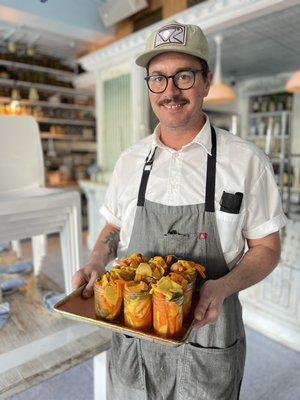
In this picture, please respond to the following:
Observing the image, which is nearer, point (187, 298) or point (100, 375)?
point (187, 298)

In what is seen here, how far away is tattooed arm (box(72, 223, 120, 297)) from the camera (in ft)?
3.27

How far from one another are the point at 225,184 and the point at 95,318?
1.80ft

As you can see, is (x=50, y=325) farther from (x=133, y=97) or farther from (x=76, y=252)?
(x=133, y=97)

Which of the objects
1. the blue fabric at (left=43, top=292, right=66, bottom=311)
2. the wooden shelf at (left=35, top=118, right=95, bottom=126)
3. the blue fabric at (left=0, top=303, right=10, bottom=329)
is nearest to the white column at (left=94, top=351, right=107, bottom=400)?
the blue fabric at (left=43, top=292, right=66, bottom=311)

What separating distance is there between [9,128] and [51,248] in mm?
3488

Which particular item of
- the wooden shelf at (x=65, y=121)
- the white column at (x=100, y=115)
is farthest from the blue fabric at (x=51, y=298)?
the wooden shelf at (x=65, y=121)

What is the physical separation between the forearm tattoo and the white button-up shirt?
0.09m

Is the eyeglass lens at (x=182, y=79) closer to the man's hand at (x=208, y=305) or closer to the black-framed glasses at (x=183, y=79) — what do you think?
the black-framed glasses at (x=183, y=79)

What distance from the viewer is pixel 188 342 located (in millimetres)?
1041

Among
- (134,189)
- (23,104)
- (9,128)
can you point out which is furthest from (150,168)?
(23,104)

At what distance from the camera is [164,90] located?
0.97 m

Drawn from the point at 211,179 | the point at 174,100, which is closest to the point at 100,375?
the point at 211,179

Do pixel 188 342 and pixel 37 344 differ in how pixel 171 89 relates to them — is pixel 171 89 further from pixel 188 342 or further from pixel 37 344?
pixel 37 344

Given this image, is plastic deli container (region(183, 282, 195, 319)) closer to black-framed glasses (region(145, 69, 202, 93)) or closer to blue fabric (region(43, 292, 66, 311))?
black-framed glasses (region(145, 69, 202, 93))
